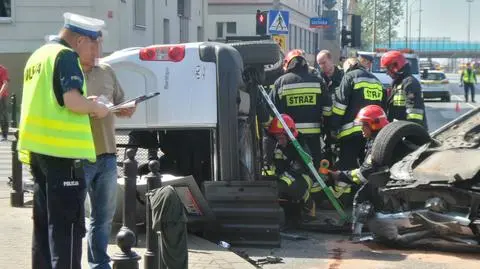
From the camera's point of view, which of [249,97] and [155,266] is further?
[249,97]

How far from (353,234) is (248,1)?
4252cm

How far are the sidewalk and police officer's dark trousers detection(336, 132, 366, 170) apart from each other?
2.38 meters

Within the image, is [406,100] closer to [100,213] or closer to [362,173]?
[362,173]

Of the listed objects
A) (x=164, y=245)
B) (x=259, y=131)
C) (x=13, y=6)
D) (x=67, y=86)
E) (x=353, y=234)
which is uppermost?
(x=13, y=6)

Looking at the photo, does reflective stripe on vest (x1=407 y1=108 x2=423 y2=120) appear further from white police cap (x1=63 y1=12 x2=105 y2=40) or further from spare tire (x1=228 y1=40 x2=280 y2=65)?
white police cap (x1=63 y1=12 x2=105 y2=40)

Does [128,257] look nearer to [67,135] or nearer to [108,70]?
[67,135]

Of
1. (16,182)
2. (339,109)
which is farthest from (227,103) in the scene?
(16,182)

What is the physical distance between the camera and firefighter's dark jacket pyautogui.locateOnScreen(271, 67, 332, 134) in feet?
27.6

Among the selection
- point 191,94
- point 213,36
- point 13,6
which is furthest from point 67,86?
point 213,36

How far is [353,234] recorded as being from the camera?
7.20 metres

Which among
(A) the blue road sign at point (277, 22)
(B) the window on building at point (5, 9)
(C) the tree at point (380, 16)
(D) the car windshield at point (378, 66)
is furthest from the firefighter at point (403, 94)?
(C) the tree at point (380, 16)

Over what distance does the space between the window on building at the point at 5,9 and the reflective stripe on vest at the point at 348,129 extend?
56.8 feet

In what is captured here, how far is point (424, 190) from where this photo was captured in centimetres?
644

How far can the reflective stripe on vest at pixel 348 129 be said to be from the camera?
851cm
